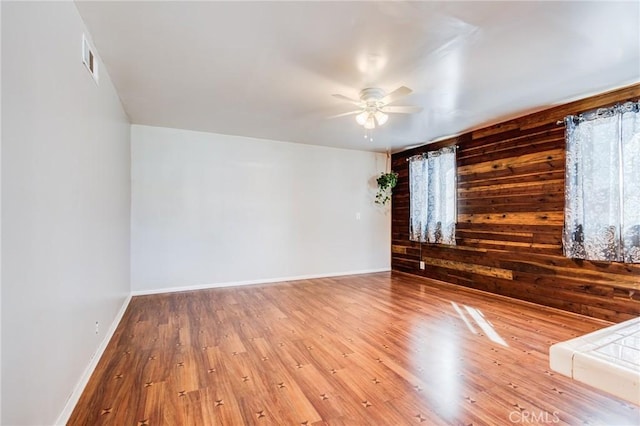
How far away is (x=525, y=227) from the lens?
3932 mm

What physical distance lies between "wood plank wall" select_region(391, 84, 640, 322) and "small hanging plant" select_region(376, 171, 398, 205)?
1018 millimetres

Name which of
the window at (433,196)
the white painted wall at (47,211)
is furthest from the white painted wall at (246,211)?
the white painted wall at (47,211)

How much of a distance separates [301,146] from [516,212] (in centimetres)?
352

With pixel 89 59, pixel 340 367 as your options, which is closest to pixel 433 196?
pixel 340 367

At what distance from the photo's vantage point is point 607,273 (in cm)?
317

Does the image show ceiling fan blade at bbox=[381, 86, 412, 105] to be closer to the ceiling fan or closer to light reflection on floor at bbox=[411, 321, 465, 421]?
the ceiling fan

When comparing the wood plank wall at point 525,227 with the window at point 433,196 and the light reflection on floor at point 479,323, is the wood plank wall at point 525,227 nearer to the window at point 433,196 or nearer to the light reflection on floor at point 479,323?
the window at point 433,196

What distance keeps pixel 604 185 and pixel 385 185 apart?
3294 mm

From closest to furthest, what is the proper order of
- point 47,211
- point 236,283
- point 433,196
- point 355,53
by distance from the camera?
1. point 47,211
2. point 355,53
3. point 236,283
4. point 433,196

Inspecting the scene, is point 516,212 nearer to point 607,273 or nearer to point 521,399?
point 607,273

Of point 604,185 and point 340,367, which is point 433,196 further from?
point 340,367

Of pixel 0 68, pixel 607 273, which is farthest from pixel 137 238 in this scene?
pixel 607 273

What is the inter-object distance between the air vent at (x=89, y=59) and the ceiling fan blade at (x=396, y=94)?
235 cm

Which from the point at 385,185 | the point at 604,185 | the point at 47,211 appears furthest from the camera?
the point at 385,185
